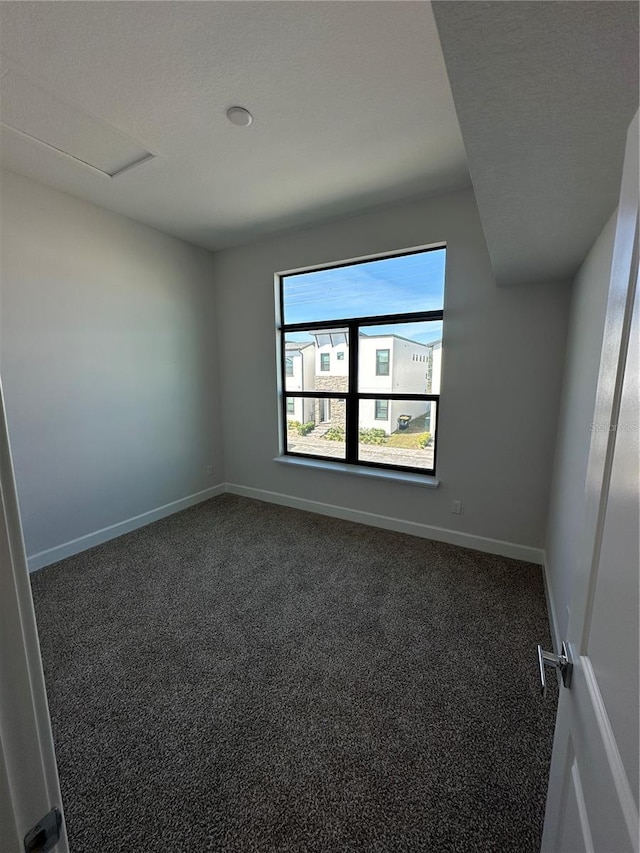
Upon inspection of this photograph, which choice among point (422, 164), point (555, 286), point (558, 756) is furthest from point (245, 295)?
point (558, 756)

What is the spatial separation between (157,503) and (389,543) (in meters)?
2.37

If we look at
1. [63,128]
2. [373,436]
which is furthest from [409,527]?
[63,128]

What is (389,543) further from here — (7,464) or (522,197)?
(7,464)

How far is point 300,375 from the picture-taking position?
369cm

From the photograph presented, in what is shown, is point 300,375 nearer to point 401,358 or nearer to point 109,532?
point 401,358

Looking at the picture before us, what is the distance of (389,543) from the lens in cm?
297

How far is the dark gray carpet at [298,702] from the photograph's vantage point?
1.13 m

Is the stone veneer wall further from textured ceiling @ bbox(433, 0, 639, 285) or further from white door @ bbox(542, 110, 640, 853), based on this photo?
white door @ bbox(542, 110, 640, 853)

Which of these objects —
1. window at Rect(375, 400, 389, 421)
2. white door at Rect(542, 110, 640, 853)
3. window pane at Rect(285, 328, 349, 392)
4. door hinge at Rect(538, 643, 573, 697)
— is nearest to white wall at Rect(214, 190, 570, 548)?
window at Rect(375, 400, 389, 421)

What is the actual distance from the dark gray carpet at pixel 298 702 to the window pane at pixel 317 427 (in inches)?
49.6

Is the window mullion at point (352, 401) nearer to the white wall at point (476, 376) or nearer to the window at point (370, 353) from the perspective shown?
the window at point (370, 353)

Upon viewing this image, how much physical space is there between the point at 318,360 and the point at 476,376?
1.55m

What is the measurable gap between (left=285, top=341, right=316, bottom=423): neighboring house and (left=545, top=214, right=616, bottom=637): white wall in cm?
222

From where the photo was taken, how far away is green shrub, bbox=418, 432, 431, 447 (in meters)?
3.09
